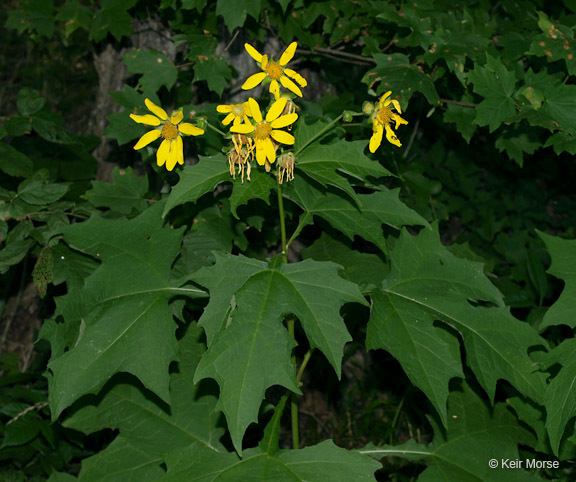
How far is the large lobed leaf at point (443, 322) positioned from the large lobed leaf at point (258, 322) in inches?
10.9

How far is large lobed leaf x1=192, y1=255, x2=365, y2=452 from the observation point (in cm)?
175

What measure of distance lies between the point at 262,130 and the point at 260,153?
8 centimetres

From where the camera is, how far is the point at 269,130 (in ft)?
6.11

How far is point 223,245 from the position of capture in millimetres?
2461

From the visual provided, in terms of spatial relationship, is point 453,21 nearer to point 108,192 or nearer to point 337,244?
point 337,244

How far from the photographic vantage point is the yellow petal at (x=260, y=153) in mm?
1830

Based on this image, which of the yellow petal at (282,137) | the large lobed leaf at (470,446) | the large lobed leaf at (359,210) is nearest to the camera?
the yellow petal at (282,137)

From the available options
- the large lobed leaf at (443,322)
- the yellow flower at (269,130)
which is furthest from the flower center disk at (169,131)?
the large lobed leaf at (443,322)

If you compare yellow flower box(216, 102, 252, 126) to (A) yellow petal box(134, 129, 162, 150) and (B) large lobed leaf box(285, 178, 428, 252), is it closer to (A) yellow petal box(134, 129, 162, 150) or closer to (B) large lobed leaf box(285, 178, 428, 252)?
(A) yellow petal box(134, 129, 162, 150)

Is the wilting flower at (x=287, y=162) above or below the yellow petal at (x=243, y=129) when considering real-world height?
below
